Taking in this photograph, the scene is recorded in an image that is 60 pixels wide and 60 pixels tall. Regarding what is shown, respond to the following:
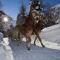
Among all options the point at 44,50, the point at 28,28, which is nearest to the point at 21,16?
the point at 28,28

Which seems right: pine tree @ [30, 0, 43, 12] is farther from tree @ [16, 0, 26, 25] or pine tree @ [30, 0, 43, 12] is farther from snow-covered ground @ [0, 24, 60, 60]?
snow-covered ground @ [0, 24, 60, 60]

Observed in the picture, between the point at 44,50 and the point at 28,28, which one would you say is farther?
the point at 28,28

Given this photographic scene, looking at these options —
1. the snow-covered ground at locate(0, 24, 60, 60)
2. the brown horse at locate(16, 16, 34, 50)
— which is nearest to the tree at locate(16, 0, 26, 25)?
the brown horse at locate(16, 16, 34, 50)

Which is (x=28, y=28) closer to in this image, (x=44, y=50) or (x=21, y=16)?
(x=21, y=16)

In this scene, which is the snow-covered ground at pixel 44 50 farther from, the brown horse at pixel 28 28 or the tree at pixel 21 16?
the tree at pixel 21 16

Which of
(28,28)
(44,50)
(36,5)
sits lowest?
(44,50)

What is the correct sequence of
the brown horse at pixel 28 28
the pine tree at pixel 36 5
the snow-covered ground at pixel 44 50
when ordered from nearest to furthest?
the snow-covered ground at pixel 44 50 < the pine tree at pixel 36 5 < the brown horse at pixel 28 28

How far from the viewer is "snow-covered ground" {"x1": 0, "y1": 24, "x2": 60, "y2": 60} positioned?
1.69 m

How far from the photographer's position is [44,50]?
1849mm

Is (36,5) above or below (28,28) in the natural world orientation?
above

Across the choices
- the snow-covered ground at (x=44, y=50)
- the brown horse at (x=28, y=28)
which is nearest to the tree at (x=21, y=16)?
the brown horse at (x=28, y=28)

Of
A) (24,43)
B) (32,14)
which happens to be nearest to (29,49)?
(24,43)

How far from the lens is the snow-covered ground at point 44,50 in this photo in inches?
66.7

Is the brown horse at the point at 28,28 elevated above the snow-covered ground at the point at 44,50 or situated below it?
above
